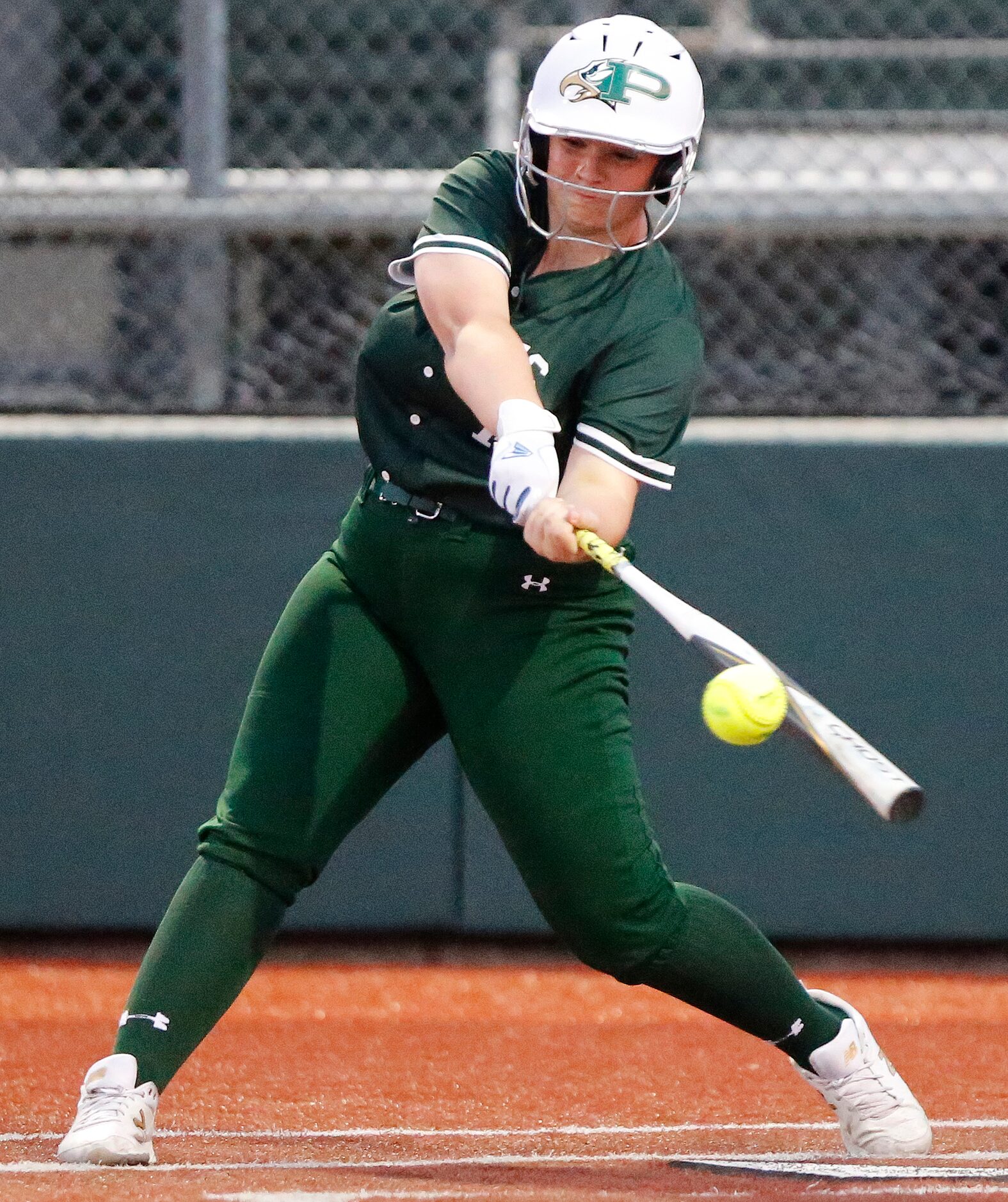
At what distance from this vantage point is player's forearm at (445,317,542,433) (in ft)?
8.98

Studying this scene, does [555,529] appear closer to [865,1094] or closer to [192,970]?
[192,970]

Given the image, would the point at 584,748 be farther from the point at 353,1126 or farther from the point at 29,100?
the point at 29,100

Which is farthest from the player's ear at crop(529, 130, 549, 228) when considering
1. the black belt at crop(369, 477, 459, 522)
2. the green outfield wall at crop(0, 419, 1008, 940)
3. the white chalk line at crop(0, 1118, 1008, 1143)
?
the green outfield wall at crop(0, 419, 1008, 940)

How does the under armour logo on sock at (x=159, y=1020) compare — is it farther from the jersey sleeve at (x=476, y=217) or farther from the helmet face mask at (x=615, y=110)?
the helmet face mask at (x=615, y=110)

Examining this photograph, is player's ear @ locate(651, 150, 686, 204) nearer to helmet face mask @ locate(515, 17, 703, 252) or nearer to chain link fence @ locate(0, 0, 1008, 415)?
helmet face mask @ locate(515, 17, 703, 252)

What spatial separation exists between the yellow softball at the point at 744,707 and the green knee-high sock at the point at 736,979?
19.7 inches

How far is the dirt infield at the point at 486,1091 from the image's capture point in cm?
283

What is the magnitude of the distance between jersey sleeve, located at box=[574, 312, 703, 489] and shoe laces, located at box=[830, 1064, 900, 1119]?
3.45ft

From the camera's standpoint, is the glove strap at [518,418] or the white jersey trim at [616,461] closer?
the glove strap at [518,418]

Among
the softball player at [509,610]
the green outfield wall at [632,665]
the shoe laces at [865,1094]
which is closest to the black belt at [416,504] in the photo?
the softball player at [509,610]

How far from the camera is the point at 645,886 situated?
2887mm

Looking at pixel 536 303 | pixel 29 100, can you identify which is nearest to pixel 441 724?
pixel 536 303

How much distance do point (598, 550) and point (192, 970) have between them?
942mm

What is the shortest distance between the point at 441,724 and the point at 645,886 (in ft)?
1.54
